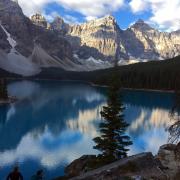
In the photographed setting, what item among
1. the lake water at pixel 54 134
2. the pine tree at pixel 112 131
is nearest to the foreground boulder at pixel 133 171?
the pine tree at pixel 112 131

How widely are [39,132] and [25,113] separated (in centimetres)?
2954

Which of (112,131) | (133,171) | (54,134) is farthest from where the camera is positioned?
(54,134)

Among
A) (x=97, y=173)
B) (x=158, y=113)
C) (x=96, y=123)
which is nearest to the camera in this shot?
(x=97, y=173)

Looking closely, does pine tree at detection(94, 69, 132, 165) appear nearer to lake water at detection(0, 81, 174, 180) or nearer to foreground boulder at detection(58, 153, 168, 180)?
lake water at detection(0, 81, 174, 180)

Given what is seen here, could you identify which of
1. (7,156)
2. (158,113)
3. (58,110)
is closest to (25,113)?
(58,110)

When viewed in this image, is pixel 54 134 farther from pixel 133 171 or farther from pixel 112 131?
pixel 133 171

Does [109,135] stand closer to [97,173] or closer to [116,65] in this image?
[116,65]

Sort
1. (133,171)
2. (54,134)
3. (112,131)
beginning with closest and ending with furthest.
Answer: (133,171), (112,131), (54,134)

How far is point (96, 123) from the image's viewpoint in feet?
284

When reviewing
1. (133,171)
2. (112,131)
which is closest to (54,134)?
(112,131)

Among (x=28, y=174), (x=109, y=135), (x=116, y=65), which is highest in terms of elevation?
(x=116, y=65)

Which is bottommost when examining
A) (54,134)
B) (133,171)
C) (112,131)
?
(54,134)

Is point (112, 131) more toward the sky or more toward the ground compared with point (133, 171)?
more toward the ground

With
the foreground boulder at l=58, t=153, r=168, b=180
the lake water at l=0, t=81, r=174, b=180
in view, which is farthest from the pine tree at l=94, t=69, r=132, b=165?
the foreground boulder at l=58, t=153, r=168, b=180
